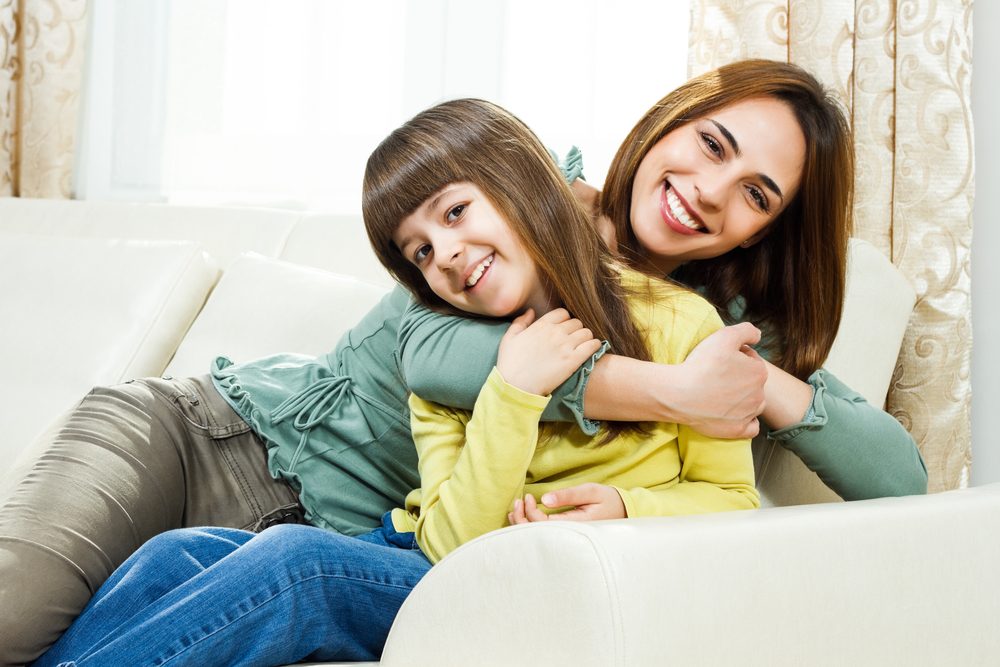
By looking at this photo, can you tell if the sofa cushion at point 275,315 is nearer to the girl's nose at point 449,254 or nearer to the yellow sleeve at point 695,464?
the girl's nose at point 449,254

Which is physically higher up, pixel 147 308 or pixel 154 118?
pixel 154 118

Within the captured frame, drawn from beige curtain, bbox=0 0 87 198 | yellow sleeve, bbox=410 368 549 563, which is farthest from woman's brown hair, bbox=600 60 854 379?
beige curtain, bbox=0 0 87 198

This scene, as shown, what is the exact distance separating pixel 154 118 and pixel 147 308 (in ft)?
3.02

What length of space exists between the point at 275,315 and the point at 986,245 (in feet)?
4.34

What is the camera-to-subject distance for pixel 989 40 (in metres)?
1.85

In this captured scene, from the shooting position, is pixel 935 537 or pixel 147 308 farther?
pixel 147 308

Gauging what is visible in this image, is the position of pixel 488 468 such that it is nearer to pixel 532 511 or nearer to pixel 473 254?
pixel 532 511

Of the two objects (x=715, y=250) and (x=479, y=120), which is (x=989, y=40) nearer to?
(x=715, y=250)

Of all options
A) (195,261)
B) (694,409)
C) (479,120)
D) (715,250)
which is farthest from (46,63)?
(694,409)

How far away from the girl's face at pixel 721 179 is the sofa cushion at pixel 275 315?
563 millimetres

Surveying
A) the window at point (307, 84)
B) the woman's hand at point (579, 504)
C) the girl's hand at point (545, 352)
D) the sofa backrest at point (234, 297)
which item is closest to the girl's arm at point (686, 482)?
the woman's hand at point (579, 504)

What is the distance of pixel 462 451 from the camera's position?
1085 mm

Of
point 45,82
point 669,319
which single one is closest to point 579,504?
point 669,319

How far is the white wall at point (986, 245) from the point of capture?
1.85m
